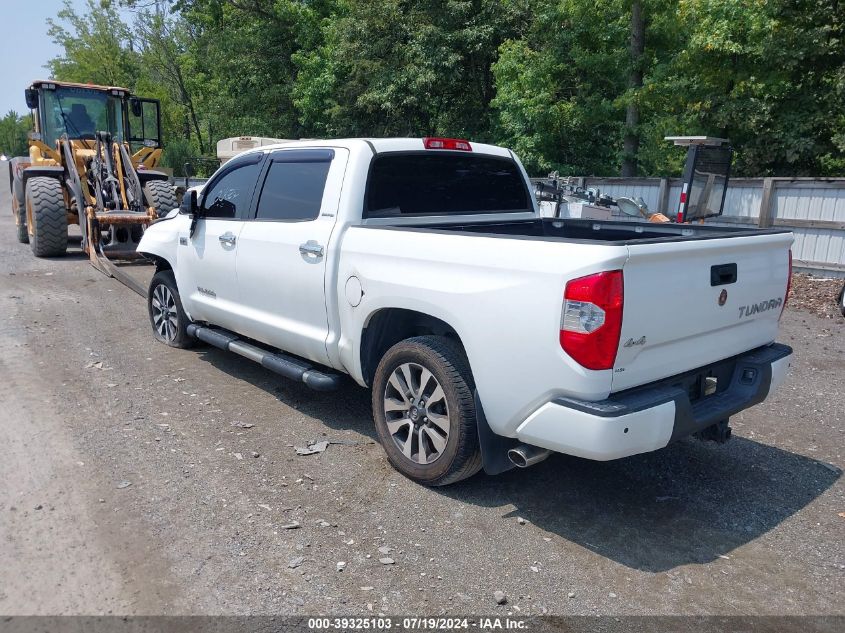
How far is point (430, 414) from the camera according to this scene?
3.94 m

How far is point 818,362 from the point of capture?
703 cm

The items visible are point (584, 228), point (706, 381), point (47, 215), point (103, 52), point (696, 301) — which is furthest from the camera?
point (103, 52)

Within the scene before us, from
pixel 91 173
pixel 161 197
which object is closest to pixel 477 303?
pixel 161 197

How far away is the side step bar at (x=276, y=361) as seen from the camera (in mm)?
4621

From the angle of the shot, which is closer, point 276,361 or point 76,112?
point 276,361

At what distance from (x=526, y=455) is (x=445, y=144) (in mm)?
2533

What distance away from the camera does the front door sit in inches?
217

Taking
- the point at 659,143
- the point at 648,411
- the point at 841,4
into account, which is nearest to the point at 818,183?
the point at 841,4

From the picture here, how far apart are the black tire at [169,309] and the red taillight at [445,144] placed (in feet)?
10.0

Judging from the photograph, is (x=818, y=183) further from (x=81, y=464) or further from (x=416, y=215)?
(x=81, y=464)

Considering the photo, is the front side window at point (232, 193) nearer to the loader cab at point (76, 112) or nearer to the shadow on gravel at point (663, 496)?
the shadow on gravel at point (663, 496)

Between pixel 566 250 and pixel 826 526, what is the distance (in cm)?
228

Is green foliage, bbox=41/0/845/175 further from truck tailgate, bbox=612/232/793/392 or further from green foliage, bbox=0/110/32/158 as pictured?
green foliage, bbox=0/110/32/158

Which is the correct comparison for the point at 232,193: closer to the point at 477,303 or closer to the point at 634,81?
the point at 477,303
